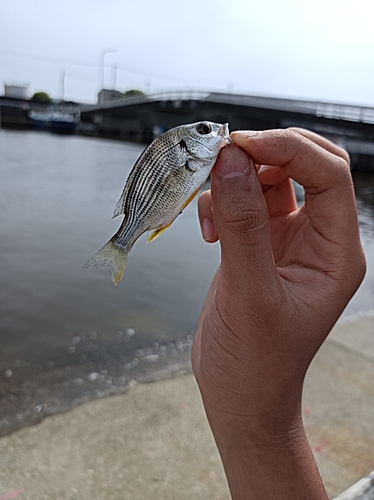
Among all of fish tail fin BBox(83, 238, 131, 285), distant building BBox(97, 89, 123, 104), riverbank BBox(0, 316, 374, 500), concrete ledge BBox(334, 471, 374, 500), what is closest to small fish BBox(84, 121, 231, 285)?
fish tail fin BBox(83, 238, 131, 285)

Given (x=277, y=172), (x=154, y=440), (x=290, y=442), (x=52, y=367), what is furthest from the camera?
(x=52, y=367)

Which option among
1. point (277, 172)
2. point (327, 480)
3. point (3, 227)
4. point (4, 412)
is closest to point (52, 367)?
point (4, 412)

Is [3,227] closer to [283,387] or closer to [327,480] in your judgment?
[327,480]

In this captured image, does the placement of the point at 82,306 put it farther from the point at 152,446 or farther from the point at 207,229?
the point at 207,229

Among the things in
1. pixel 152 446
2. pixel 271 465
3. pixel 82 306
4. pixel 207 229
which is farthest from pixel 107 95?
pixel 271 465

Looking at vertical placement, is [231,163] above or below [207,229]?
above

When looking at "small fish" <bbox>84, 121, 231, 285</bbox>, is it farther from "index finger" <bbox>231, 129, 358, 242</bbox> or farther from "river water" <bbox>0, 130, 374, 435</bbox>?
"river water" <bbox>0, 130, 374, 435</bbox>

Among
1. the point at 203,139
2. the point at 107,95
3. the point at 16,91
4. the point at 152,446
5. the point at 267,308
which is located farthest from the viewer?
the point at 16,91
